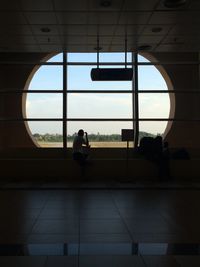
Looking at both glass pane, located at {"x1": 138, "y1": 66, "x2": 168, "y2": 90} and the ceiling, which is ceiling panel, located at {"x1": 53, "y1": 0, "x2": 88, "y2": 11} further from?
glass pane, located at {"x1": 138, "y1": 66, "x2": 168, "y2": 90}

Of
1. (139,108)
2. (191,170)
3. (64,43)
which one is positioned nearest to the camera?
(64,43)

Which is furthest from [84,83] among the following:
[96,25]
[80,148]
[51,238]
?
[51,238]

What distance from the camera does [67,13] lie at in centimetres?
859

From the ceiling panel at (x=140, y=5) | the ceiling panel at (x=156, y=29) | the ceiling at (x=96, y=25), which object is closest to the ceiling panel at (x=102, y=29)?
the ceiling at (x=96, y=25)

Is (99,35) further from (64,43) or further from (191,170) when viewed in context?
(191,170)

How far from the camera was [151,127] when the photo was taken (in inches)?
591

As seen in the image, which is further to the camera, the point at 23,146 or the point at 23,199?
the point at 23,146

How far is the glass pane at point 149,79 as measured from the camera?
1488 cm

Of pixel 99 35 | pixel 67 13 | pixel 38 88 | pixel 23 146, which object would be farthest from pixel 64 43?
pixel 23 146

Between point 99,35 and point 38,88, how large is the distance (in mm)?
5043

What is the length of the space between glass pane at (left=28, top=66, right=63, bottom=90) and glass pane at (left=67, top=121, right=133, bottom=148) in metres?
1.38

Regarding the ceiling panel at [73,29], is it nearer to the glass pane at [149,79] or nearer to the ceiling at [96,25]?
the ceiling at [96,25]

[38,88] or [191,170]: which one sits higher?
[38,88]

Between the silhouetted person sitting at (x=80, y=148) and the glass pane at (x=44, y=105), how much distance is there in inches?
66.3
